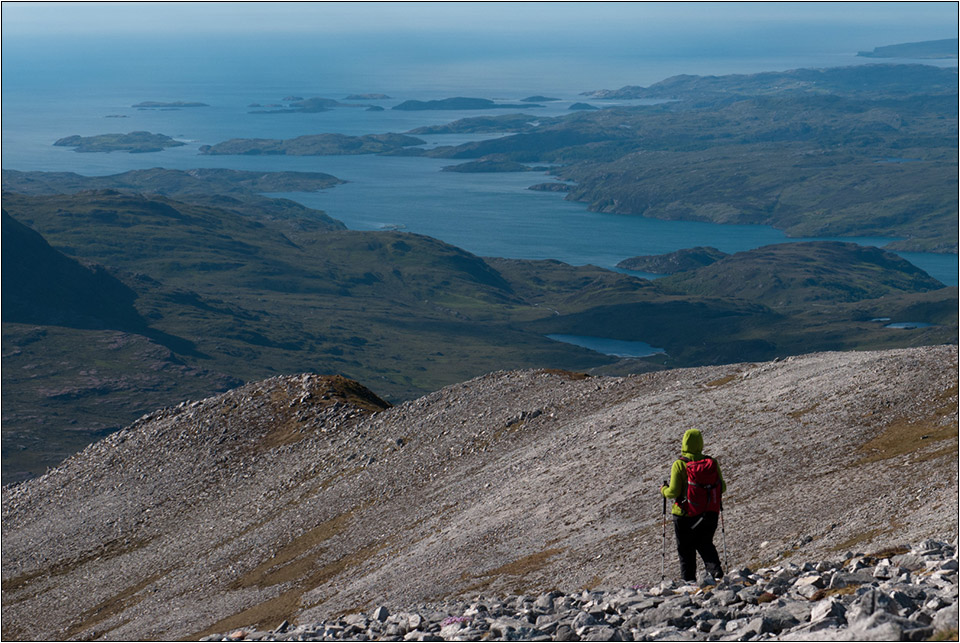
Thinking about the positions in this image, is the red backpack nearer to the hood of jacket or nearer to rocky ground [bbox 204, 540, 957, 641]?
the hood of jacket

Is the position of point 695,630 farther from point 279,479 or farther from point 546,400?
point 279,479

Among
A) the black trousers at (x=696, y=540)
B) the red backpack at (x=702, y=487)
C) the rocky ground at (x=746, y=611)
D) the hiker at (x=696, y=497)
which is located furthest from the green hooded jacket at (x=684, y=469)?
the rocky ground at (x=746, y=611)

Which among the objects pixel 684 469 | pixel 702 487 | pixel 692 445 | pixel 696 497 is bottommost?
pixel 696 497

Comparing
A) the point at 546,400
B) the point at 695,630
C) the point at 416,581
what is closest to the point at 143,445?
the point at 546,400

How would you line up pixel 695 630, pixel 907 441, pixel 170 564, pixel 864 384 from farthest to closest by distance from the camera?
pixel 170 564 < pixel 864 384 < pixel 907 441 < pixel 695 630

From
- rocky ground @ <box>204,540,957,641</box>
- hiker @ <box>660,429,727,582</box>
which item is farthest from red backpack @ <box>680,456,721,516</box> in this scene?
rocky ground @ <box>204,540,957,641</box>

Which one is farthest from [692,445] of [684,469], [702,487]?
[702,487]

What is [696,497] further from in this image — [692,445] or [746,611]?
[746,611]
